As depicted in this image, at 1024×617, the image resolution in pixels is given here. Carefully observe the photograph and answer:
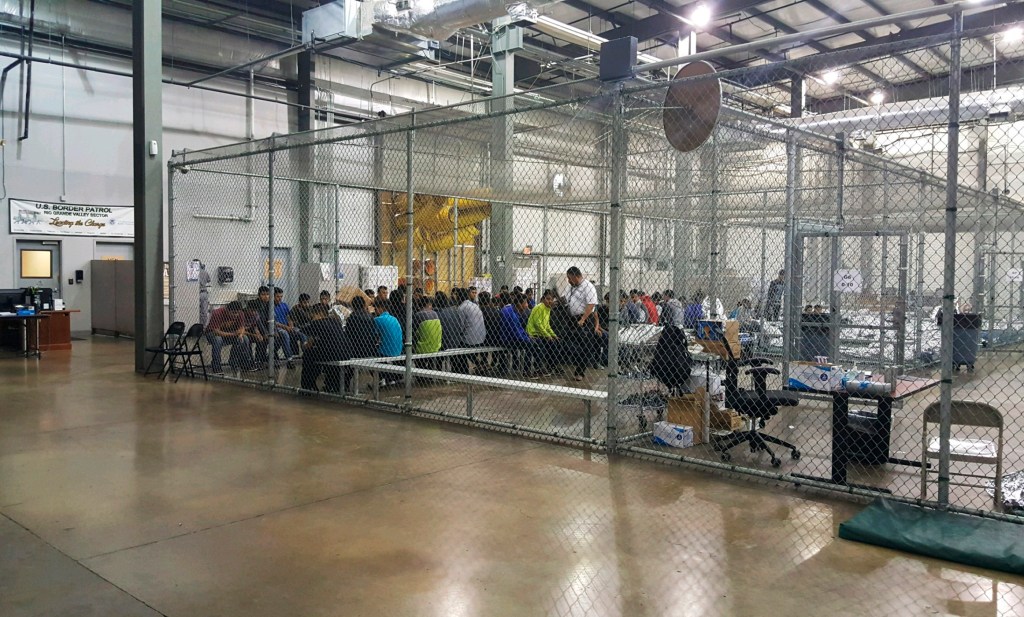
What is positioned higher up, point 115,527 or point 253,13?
point 253,13

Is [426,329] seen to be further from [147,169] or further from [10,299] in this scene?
[10,299]

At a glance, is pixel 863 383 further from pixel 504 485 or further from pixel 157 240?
pixel 157 240

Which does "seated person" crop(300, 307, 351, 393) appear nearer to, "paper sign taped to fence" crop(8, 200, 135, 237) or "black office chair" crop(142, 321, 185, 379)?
"black office chair" crop(142, 321, 185, 379)

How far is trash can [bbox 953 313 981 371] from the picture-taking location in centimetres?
1218

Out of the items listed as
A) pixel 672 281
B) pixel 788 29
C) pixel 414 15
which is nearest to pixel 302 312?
pixel 414 15

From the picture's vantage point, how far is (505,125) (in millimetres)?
10734

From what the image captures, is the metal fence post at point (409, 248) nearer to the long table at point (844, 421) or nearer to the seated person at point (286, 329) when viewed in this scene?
the long table at point (844, 421)

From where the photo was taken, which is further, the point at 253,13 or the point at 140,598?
the point at 253,13

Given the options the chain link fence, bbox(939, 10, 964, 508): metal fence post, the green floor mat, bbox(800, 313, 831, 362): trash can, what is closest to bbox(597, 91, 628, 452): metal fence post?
the chain link fence

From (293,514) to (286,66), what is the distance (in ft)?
50.0

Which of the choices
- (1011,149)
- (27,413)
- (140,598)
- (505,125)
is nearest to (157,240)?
(27,413)

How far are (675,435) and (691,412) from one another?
0.29 metres

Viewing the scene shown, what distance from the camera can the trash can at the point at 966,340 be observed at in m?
12.2

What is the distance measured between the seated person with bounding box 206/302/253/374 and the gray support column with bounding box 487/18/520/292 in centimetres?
443
